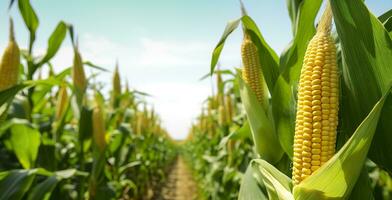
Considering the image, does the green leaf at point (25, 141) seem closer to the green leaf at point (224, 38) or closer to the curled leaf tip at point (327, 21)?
the green leaf at point (224, 38)

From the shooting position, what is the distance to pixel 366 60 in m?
1.34

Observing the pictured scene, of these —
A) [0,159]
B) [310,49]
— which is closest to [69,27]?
[0,159]

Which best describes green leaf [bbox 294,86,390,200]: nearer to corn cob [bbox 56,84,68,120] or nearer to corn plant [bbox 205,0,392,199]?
corn plant [bbox 205,0,392,199]

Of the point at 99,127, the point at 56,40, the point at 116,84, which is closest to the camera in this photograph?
the point at 56,40

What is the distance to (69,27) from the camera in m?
3.07

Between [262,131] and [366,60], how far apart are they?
0.63 meters

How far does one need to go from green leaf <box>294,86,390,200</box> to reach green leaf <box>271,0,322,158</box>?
453 mm

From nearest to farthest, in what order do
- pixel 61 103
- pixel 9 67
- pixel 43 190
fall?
1. pixel 9 67
2. pixel 43 190
3. pixel 61 103

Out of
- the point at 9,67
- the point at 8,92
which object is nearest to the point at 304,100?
the point at 8,92

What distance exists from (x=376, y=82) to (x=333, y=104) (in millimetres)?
177

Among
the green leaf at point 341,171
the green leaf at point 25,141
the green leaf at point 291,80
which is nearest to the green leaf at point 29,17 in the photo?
the green leaf at point 25,141

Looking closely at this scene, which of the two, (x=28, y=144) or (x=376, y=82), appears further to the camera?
(x=28, y=144)

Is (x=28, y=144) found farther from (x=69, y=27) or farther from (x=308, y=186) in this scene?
(x=308, y=186)

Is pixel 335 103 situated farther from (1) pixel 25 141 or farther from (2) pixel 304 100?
(1) pixel 25 141
